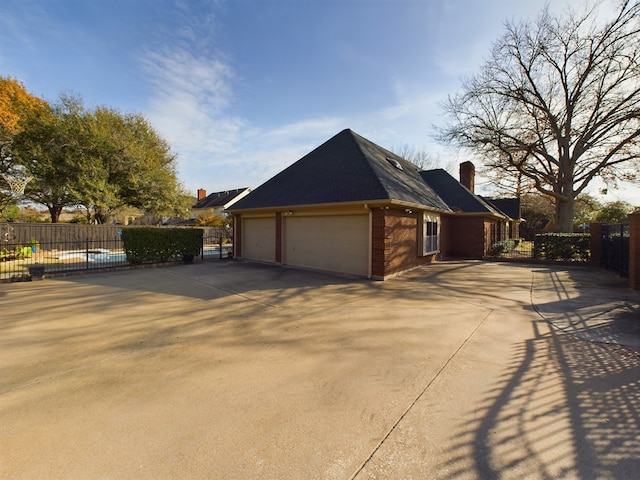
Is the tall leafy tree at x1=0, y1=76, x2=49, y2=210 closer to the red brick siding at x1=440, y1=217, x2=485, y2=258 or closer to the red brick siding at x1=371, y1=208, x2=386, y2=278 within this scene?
the red brick siding at x1=371, y1=208, x2=386, y2=278

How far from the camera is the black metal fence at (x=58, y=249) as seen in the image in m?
11.9

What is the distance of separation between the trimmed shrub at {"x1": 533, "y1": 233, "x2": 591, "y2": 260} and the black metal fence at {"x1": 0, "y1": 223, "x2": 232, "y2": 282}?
16.9 m

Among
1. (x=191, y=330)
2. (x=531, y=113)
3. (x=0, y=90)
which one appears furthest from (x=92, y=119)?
(x=531, y=113)

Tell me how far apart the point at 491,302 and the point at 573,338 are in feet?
7.83

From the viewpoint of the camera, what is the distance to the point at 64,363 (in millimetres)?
4055

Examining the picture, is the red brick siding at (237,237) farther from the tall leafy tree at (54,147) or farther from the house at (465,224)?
the tall leafy tree at (54,147)

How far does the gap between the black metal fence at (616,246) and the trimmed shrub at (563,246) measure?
1.35 m

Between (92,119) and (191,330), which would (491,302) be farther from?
(92,119)

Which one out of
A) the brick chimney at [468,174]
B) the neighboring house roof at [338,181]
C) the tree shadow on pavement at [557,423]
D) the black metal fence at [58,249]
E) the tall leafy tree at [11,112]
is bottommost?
the tree shadow on pavement at [557,423]

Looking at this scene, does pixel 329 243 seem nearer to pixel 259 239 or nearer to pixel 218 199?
pixel 259 239

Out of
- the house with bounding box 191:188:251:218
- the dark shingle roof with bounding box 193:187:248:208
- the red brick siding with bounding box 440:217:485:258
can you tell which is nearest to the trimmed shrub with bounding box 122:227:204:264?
the red brick siding with bounding box 440:217:485:258

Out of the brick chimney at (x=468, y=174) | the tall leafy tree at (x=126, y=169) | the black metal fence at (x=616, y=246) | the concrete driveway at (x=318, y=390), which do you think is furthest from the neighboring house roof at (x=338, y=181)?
the tall leafy tree at (x=126, y=169)

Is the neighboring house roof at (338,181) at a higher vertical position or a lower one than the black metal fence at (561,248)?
higher

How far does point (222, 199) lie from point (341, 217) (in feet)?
124
